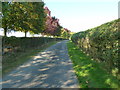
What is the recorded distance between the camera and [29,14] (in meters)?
17.7

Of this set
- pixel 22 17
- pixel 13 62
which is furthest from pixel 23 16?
pixel 13 62

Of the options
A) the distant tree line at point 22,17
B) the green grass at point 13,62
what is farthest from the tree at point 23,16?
the green grass at point 13,62

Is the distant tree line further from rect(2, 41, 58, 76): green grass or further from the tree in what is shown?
rect(2, 41, 58, 76): green grass

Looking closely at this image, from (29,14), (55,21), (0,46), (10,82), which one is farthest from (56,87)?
(55,21)

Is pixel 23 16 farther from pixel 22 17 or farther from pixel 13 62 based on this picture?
pixel 13 62

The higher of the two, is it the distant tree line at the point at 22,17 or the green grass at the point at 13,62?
the distant tree line at the point at 22,17

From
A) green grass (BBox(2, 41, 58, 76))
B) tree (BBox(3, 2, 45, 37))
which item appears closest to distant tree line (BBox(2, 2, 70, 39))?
tree (BBox(3, 2, 45, 37))

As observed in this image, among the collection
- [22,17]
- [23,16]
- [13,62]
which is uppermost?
[23,16]

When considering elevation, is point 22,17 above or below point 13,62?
above

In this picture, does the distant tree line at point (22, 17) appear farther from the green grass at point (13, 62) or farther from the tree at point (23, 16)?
the green grass at point (13, 62)

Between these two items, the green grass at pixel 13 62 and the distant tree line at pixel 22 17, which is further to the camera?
the distant tree line at pixel 22 17

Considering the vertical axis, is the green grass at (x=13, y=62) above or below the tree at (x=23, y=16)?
below

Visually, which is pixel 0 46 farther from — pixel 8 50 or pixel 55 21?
pixel 55 21

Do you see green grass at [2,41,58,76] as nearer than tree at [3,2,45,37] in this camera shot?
Yes
